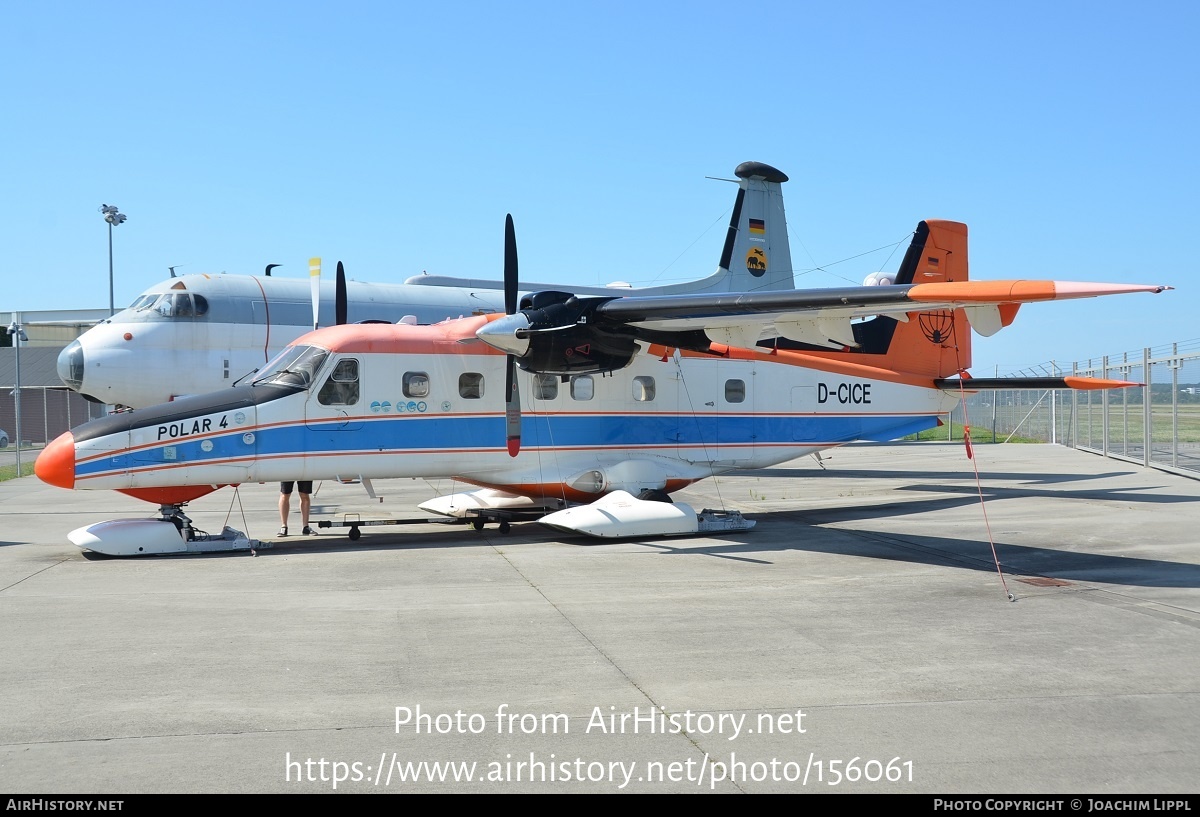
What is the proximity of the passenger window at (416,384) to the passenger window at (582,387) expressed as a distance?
7.32 ft

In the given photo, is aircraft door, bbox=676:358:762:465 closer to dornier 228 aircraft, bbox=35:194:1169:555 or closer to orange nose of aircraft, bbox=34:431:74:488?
dornier 228 aircraft, bbox=35:194:1169:555

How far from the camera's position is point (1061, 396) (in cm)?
3512

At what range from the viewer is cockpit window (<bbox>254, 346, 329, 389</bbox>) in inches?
518

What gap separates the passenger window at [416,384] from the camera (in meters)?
13.8

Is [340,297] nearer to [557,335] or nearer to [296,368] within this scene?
[296,368]

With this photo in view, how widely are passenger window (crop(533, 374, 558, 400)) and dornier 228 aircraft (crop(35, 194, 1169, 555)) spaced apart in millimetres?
31

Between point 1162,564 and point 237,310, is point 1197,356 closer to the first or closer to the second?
point 1162,564

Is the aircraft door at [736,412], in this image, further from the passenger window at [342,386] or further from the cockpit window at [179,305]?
the cockpit window at [179,305]

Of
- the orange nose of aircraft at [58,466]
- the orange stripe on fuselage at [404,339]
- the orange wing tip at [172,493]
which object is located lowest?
the orange wing tip at [172,493]

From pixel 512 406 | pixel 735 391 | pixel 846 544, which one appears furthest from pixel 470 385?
pixel 846 544

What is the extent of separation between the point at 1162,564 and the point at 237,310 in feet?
53.7

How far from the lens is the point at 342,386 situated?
13320mm

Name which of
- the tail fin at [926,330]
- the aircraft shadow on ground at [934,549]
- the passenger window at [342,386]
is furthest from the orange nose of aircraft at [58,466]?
the tail fin at [926,330]

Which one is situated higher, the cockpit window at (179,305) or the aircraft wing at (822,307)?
the cockpit window at (179,305)
